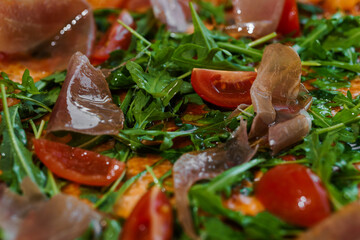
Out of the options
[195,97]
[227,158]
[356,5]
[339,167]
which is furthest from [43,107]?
[356,5]

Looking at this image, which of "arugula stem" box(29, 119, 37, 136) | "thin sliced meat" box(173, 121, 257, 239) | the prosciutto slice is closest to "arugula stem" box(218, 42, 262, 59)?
the prosciutto slice

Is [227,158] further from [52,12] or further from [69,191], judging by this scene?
[52,12]

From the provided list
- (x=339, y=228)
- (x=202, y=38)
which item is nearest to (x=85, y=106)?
(x=202, y=38)

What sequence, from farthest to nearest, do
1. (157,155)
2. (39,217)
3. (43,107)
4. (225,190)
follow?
(43,107) < (157,155) < (225,190) < (39,217)

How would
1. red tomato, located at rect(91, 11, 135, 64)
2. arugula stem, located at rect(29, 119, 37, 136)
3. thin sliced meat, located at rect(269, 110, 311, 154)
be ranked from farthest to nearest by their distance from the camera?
red tomato, located at rect(91, 11, 135, 64) < arugula stem, located at rect(29, 119, 37, 136) < thin sliced meat, located at rect(269, 110, 311, 154)

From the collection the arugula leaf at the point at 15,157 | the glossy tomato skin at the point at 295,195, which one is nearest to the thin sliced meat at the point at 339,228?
the glossy tomato skin at the point at 295,195

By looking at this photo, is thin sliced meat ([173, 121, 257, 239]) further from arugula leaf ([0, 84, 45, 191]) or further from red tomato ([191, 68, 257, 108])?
arugula leaf ([0, 84, 45, 191])

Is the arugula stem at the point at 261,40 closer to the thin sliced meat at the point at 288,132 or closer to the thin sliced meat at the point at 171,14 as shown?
the thin sliced meat at the point at 171,14
